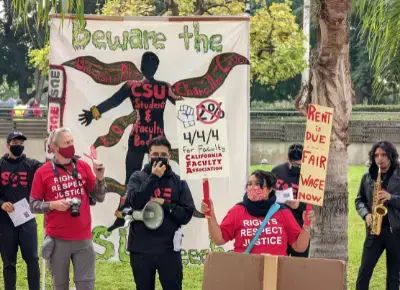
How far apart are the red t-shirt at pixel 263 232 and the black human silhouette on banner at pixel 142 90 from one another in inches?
104

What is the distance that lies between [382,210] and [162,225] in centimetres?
237

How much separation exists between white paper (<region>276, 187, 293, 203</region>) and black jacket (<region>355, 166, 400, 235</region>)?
87 centimetres

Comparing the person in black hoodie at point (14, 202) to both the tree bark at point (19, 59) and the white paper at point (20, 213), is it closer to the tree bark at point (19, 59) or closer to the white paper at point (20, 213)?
the white paper at point (20, 213)

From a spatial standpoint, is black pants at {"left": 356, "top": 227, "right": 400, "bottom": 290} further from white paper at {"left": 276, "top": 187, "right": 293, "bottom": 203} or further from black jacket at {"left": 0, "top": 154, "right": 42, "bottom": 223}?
black jacket at {"left": 0, "top": 154, "right": 42, "bottom": 223}

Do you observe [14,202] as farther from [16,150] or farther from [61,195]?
[61,195]

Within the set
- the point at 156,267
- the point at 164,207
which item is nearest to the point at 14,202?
the point at 156,267

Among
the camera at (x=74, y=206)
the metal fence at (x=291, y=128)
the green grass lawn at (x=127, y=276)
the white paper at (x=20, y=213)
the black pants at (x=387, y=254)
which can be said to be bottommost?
the green grass lawn at (x=127, y=276)

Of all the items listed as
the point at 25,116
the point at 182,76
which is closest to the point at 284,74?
the point at 25,116

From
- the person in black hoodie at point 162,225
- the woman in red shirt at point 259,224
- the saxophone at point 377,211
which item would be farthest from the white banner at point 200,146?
the saxophone at point 377,211

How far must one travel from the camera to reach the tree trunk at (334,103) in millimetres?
7129

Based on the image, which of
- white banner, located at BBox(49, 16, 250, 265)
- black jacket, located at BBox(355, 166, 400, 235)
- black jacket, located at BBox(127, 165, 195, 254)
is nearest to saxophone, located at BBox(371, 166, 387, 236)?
black jacket, located at BBox(355, 166, 400, 235)

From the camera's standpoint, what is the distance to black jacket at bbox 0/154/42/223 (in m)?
8.55

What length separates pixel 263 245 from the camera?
234 inches

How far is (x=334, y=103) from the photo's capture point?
23.4 ft
